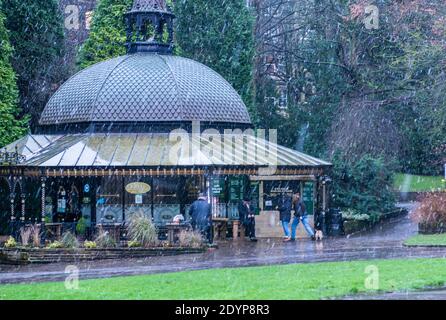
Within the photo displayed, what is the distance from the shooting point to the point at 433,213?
30.7 meters

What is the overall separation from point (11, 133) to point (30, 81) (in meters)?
5.19

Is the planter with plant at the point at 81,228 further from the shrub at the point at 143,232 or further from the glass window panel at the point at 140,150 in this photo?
the shrub at the point at 143,232

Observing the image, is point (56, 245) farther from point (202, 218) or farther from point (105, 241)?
point (202, 218)

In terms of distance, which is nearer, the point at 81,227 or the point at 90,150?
the point at 81,227

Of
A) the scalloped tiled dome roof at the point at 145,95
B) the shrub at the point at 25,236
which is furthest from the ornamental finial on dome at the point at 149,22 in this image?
the shrub at the point at 25,236

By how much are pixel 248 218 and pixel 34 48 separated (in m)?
15.7

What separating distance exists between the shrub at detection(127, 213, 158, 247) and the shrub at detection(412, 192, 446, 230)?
908cm

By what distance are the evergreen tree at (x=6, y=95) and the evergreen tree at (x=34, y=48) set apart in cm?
329

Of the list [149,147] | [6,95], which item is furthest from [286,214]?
[6,95]

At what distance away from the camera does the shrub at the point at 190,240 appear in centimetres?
2697

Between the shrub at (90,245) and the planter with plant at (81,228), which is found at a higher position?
the planter with plant at (81,228)

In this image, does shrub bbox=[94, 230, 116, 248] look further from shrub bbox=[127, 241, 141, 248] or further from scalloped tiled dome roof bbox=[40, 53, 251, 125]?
scalloped tiled dome roof bbox=[40, 53, 251, 125]

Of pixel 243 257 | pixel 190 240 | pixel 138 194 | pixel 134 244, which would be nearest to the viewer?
pixel 243 257

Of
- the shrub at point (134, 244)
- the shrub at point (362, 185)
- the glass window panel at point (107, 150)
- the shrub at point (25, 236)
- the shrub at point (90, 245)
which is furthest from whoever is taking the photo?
the shrub at point (362, 185)
